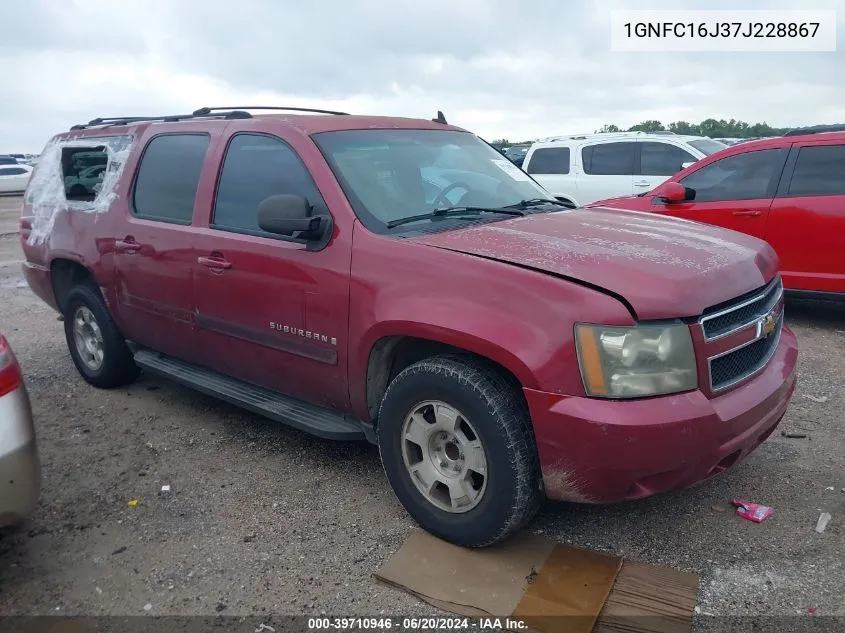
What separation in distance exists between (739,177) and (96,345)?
19.1 ft

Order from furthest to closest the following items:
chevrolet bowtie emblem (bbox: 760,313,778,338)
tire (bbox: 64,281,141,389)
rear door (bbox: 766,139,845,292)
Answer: rear door (bbox: 766,139,845,292), tire (bbox: 64,281,141,389), chevrolet bowtie emblem (bbox: 760,313,778,338)

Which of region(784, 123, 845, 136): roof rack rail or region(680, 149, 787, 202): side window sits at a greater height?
region(784, 123, 845, 136): roof rack rail

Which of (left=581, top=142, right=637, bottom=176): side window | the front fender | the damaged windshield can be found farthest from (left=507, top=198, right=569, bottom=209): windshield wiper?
A: (left=581, top=142, right=637, bottom=176): side window

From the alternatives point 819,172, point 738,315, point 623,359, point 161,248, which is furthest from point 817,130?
point 161,248

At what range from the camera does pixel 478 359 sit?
2934mm

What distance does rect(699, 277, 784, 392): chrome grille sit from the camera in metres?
2.74

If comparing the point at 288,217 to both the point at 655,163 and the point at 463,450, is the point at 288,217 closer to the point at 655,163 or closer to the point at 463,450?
the point at 463,450

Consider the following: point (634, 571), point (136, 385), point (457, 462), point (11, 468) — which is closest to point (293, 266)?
point (457, 462)

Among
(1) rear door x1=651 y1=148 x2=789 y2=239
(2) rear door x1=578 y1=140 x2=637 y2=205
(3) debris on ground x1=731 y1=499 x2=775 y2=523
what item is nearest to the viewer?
(3) debris on ground x1=731 y1=499 x2=775 y2=523

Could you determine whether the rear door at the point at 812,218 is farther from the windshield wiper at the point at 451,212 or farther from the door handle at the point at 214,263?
the door handle at the point at 214,263

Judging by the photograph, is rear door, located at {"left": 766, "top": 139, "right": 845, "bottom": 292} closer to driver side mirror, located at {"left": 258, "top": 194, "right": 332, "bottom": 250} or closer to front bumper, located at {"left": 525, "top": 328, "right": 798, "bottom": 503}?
front bumper, located at {"left": 525, "top": 328, "right": 798, "bottom": 503}

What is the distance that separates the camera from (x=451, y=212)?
357cm

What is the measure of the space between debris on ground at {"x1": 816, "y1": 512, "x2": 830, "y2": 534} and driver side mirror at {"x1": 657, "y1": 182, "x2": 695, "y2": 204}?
157 inches

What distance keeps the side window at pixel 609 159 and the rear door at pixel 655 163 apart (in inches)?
5.3
